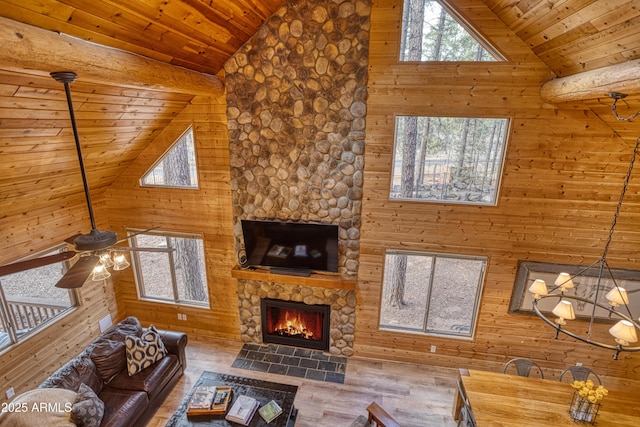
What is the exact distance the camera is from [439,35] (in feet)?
14.0

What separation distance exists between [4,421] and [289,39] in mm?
5244

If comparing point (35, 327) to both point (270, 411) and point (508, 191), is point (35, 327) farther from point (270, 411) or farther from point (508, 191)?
point (508, 191)

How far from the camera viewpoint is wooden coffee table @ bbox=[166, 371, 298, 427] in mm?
3754

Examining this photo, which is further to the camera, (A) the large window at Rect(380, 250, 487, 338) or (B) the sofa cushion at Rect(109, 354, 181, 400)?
(A) the large window at Rect(380, 250, 487, 338)

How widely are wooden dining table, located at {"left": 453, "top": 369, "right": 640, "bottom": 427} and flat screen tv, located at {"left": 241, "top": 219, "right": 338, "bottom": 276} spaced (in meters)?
2.41

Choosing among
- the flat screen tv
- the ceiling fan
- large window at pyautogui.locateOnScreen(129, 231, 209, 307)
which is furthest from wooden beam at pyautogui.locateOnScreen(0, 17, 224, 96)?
large window at pyautogui.locateOnScreen(129, 231, 209, 307)

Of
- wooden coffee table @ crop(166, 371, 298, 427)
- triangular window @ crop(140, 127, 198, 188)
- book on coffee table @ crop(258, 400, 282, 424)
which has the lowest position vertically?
wooden coffee table @ crop(166, 371, 298, 427)

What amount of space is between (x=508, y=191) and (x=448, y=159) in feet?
3.00

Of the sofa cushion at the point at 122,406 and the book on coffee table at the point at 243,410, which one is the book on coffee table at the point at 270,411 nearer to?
the book on coffee table at the point at 243,410

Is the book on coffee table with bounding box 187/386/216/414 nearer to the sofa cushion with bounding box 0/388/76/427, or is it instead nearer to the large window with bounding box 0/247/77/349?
the sofa cushion with bounding box 0/388/76/427

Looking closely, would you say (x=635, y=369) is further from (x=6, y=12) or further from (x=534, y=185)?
(x=6, y=12)

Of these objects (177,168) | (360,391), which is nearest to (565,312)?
(360,391)

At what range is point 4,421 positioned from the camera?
10.2ft

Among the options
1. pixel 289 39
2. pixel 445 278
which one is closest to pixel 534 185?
pixel 445 278
